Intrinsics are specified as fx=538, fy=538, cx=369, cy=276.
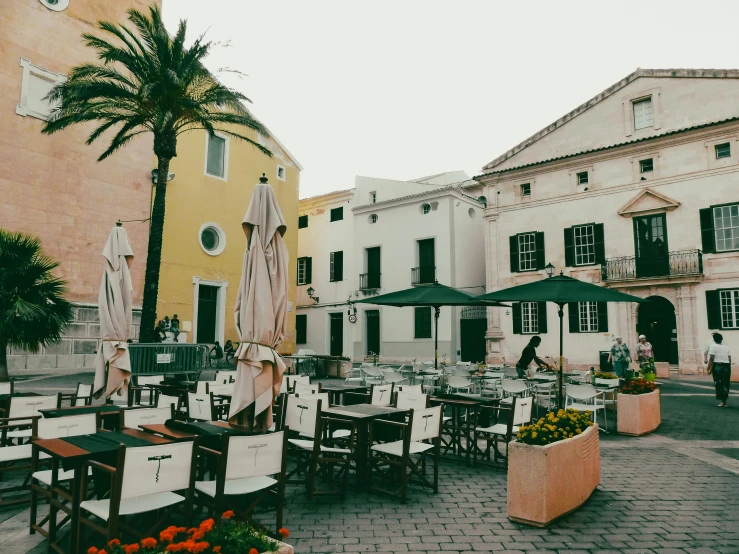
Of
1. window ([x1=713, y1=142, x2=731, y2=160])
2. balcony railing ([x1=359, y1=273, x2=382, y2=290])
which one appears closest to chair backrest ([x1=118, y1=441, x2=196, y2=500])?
window ([x1=713, y1=142, x2=731, y2=160])

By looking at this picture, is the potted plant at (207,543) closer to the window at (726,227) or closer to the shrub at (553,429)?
the shrub at (553,429)

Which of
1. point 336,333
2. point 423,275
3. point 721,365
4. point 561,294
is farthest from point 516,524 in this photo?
point 336,333

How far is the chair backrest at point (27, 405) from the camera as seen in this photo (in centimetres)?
583

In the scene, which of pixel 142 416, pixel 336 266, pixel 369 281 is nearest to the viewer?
pixel 142 416

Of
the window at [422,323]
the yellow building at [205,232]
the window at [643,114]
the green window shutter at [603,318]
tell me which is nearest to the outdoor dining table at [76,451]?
the yellow building at [205,232]

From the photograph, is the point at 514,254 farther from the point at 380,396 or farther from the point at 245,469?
the point at 245,469

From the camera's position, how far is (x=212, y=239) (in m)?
24.3

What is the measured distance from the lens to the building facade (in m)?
17.5

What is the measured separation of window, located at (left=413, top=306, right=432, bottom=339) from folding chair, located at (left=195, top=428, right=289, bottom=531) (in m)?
22.4

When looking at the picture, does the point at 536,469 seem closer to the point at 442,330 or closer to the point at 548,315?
the point at 548,315

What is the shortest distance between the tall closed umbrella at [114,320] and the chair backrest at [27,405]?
118 cm

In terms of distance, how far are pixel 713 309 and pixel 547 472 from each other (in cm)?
1849

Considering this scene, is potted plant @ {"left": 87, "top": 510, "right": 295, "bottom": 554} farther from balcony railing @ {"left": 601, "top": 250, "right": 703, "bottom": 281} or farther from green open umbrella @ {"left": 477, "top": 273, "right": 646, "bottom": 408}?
balcony railing @ {"left": 601, "top": 250, "right": 703, "bottom": 281}

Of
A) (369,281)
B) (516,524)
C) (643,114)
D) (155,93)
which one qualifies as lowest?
(516,524)
